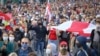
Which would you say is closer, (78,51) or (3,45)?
(78,51)

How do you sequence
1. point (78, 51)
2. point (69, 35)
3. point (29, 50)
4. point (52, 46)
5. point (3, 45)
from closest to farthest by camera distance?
1. point (78, 51)
2. point (29, 50)
3. point (3, 45)
4. point (52, 46)
5. point (69, 35)

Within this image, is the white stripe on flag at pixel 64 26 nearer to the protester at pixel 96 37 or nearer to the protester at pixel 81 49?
the protester at pixel 96 37

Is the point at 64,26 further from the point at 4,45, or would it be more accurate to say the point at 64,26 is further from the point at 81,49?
the point at 81,49

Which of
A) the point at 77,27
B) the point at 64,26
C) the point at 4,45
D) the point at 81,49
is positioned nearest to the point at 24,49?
the point at 4,45

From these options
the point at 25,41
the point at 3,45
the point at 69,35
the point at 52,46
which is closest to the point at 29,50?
the point at 25,41

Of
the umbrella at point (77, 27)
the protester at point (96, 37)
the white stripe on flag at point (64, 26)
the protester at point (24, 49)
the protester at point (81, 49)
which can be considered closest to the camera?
the protester at point (81, 49)

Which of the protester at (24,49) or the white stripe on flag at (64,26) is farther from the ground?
the protester at (24,49)

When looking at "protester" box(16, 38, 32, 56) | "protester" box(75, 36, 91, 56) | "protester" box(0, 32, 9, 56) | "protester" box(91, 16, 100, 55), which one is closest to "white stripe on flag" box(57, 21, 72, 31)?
"protester" box(0, 32, 9, 56)

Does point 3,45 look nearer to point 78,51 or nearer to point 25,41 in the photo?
point 25,41

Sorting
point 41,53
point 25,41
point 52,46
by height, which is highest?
Result: point 25,41

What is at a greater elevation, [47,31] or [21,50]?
[21,50]

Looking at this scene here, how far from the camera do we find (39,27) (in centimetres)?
2077

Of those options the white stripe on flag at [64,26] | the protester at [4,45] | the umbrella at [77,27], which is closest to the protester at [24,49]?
the protester at [4,45]

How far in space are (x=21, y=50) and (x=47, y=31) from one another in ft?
20.0
